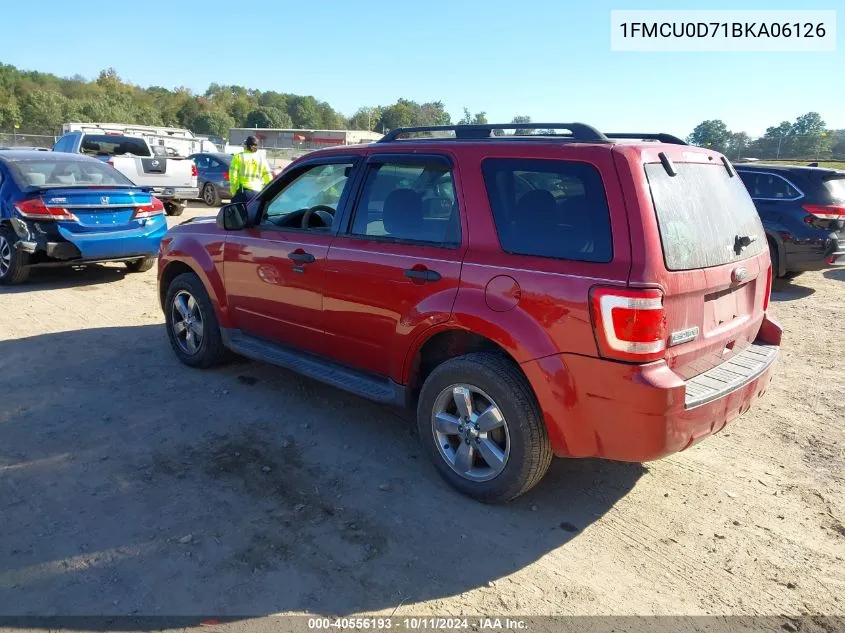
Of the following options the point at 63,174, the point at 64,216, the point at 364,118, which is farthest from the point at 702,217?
the point at 364,118

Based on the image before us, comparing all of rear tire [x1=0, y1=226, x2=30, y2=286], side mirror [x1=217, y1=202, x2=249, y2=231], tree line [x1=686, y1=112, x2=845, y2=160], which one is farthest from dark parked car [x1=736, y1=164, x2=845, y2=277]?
tree line [x1=686, y1=112, x2=845, y2=160]

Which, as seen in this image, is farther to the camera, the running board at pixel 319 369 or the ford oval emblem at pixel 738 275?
the running board at pixel 319 369

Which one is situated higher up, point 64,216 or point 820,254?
point 64,216

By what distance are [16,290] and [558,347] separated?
726 centimetres

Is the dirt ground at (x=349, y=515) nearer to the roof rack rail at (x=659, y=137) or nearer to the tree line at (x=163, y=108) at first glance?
the roof rack rail at (x=659, y=137)

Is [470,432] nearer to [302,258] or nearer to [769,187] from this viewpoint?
[302,258]

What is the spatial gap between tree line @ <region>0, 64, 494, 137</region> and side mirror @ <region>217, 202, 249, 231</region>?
32125 millimetres

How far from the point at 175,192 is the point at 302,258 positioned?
11.6 meters

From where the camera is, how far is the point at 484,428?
10.9 ft

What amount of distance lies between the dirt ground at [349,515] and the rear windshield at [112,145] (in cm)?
1134

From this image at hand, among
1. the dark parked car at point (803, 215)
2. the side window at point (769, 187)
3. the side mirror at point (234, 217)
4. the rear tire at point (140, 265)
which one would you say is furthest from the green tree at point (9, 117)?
the dark parked car at point (803, 215)

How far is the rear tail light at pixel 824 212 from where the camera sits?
28.7 ft

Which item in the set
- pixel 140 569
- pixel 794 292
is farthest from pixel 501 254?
pixel 794 292

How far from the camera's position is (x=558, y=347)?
2971 millimetres
